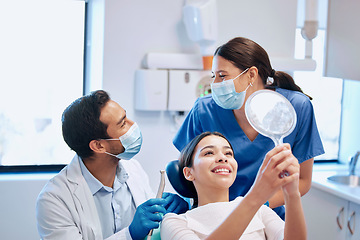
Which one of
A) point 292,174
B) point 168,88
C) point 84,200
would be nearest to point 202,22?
point 168,88

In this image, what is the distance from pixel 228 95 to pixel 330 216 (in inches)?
53.8

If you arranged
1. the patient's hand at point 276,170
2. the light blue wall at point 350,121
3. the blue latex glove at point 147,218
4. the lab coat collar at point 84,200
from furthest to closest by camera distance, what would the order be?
the light blue wall at point 350,121 → the lab coat collar at point 84,200 → the blue latex glove at point 147,218 → the patient's hand at point 276,170

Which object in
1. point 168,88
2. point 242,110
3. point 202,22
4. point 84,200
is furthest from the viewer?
point 168,88

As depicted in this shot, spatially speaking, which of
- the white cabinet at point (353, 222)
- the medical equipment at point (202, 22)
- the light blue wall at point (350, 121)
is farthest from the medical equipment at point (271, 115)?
the light blue wall at point (350, 121)

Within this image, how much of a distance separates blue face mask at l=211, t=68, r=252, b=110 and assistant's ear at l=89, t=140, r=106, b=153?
503 mm

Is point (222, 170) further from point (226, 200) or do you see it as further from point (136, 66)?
point (136, 66)

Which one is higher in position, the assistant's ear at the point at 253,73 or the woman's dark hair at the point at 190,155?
the assistant's ear at the point at 253,73

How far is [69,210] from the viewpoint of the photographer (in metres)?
1.67

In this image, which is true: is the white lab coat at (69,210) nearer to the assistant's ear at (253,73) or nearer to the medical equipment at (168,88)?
the assistant's ear at (253,73)

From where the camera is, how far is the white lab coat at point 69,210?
5.36 ft

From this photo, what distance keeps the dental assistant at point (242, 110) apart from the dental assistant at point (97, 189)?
0.33 m

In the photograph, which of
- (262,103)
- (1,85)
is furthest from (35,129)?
(262,103)

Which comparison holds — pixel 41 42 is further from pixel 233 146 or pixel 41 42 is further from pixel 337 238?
pixel 337 238

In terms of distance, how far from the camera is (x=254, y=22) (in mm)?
2932
